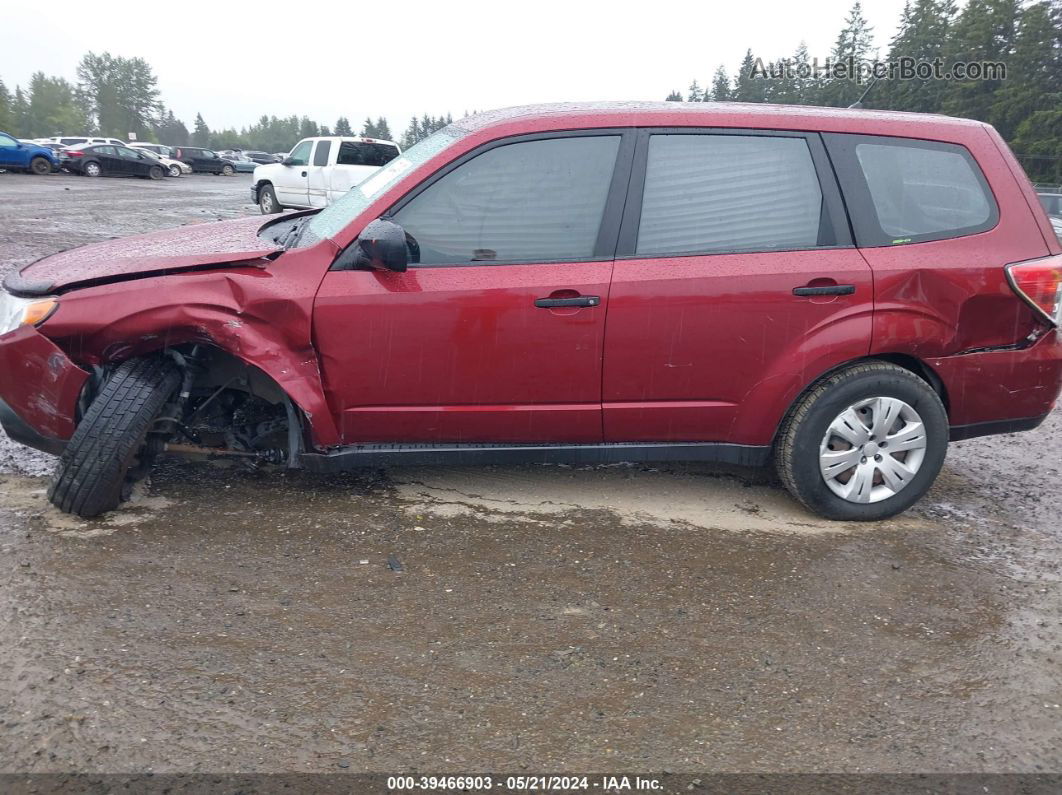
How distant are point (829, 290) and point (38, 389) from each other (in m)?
3.36

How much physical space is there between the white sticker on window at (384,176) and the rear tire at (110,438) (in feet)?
3.95

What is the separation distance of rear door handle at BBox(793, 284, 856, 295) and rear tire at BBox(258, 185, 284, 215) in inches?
672

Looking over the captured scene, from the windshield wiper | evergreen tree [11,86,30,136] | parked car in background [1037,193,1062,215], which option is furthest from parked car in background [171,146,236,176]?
evergreen tree [11,86,30,136]

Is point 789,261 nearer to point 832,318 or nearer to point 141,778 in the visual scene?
point 832,318

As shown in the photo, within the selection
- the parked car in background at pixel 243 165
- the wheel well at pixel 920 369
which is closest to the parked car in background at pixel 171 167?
the parked car in background at pixel 243 165

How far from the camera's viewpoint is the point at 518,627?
9.77ft

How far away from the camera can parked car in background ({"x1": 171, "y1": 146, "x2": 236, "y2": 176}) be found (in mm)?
46188

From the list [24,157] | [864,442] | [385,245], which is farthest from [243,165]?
[864,442]

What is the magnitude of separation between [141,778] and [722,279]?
2764mm

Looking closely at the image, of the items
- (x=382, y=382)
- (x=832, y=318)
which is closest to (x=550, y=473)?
(x=382, y=382)

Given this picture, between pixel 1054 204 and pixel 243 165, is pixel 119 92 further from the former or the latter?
pixel 1054 204

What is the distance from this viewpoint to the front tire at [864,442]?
377 centimetres

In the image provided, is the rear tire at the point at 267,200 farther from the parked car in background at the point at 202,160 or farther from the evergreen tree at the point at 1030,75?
the evergreen tree at the point at 1030,75

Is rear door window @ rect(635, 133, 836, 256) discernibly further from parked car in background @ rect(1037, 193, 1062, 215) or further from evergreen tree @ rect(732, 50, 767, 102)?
evergreen tree @ rect(732, 50, 767, 102)
